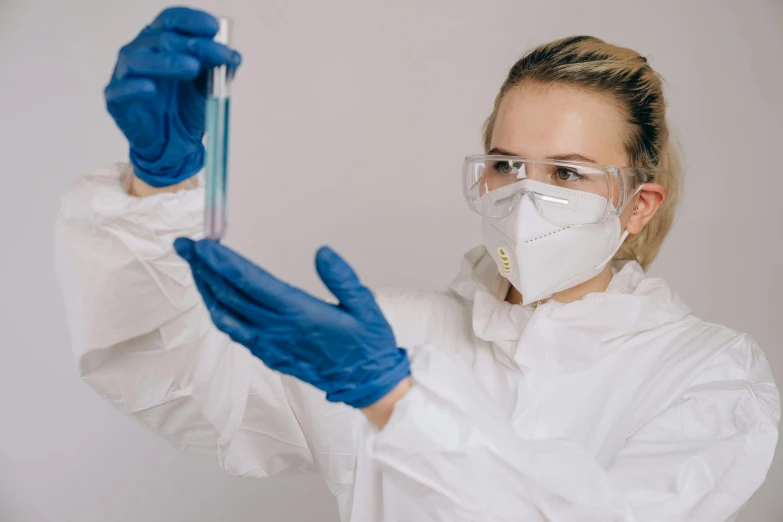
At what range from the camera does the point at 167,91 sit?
1.32m

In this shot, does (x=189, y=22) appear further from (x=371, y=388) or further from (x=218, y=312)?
(x=371, y=388)

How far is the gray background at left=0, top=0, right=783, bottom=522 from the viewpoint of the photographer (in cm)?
228

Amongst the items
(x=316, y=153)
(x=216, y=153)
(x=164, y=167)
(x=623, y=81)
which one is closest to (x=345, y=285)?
(x=216, y=153)

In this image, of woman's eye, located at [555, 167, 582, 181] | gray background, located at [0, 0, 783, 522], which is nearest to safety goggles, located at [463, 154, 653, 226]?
woman's eye, located at [555, 167, 582, 181]

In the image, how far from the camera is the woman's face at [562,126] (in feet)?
5.37

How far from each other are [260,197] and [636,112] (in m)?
1.14

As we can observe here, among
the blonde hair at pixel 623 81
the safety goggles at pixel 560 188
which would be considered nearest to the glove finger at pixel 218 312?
the safety goggles at pixel 560 188

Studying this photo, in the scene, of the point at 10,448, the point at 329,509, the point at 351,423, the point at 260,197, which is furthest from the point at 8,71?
the point at 329,509

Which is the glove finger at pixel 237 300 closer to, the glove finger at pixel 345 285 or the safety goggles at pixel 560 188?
the glove finger at pixel 345 285

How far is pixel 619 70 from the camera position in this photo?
5.58 feet

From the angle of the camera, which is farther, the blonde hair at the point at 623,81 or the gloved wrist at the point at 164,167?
the blonde hair at the point at 623,81

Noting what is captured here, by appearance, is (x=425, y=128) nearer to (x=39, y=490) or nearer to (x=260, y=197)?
(x=260, y=197)

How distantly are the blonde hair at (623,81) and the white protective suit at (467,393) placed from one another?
0.85 ft

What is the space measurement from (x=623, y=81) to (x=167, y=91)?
3.14 ft
